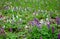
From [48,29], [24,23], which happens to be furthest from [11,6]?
[48,29]

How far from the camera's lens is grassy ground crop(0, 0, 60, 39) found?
15.8ft

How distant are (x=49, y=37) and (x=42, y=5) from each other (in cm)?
Result: 264

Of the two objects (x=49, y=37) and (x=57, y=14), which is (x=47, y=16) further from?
(x=49, y=37)

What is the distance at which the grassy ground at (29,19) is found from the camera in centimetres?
482

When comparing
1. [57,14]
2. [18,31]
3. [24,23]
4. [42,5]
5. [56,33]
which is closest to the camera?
[56,33]

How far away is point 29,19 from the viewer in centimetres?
610

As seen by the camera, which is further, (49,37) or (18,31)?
(18,31)

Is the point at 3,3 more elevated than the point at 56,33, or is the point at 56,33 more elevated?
the point at 3,3

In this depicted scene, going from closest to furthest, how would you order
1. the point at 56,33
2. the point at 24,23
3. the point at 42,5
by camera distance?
the point at 56,33
the point at 24,23
the point at 42,5

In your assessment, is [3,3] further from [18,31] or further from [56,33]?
[56,33]

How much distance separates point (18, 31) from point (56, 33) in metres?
1.20

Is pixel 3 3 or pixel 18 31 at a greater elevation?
pixel 3 3

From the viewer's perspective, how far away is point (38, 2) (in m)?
7.55

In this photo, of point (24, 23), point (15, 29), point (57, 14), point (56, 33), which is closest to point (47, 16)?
point (57, 14)
